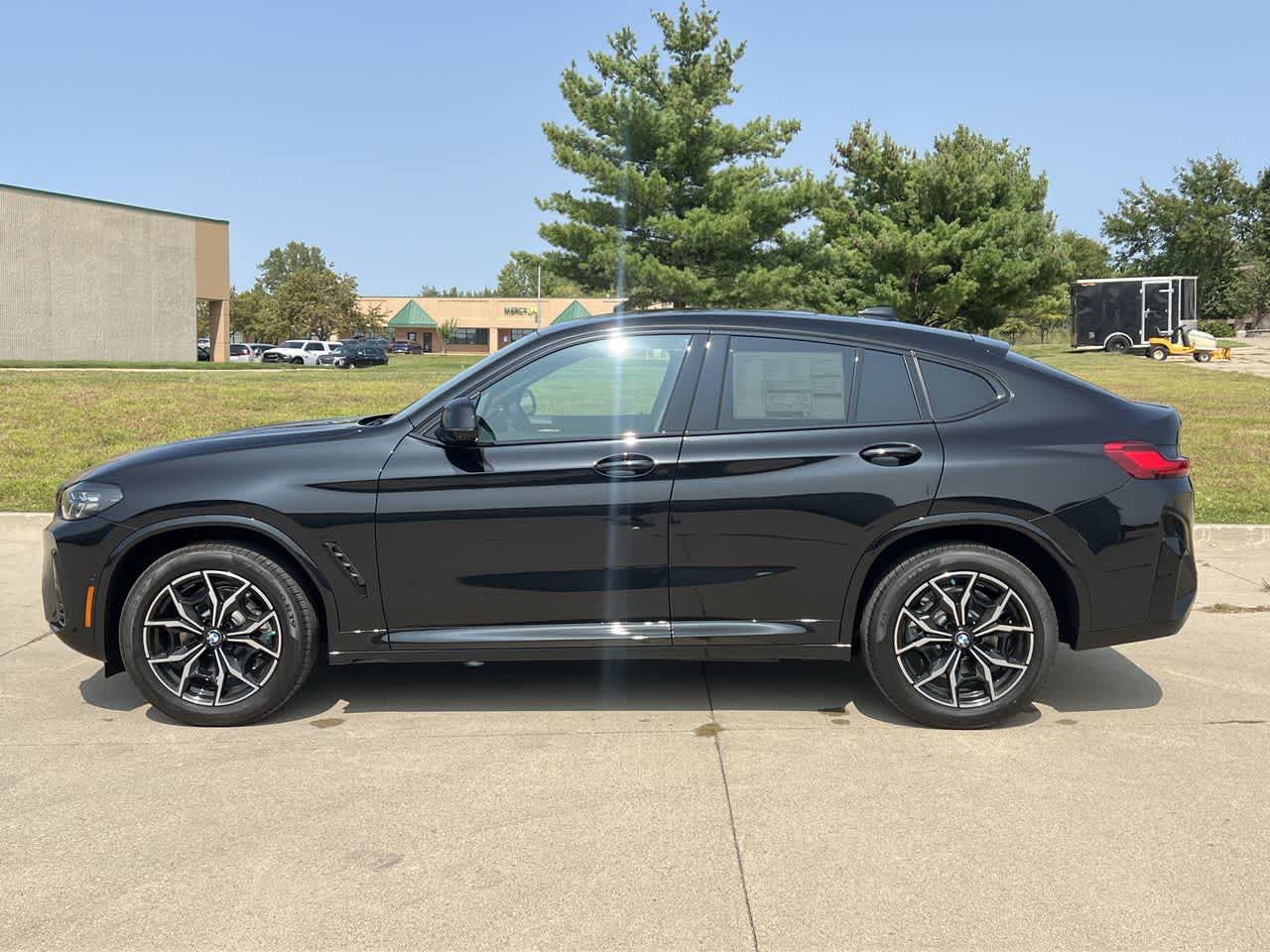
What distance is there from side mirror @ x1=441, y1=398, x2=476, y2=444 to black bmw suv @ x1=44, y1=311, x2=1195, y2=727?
12mm

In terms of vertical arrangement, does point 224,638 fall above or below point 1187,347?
below

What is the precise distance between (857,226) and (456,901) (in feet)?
145

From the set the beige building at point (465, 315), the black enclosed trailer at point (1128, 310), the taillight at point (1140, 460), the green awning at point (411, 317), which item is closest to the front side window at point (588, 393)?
the taillight at point (1140, 460)

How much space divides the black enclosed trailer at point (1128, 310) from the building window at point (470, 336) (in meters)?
78.8

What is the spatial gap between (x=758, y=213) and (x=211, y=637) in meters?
36.1

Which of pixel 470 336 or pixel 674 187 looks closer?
pixel 674 187

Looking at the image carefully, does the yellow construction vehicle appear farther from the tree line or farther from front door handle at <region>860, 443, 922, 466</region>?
front door handle at <region>860, 443, 922, 466</region>

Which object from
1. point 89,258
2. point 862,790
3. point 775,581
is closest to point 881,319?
point 775,581

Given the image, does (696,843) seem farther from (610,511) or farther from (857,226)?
(857,226)

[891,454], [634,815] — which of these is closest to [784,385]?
[891,454]

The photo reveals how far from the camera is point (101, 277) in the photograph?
50.5 meters

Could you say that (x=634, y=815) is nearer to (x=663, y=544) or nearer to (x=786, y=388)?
(x=663, y=544)

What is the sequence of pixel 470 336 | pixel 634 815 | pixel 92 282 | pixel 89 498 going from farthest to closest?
pixel 470 336 < pixel 92 282 < pixel 89 498 < pixel 634 815

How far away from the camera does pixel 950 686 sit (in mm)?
4668
